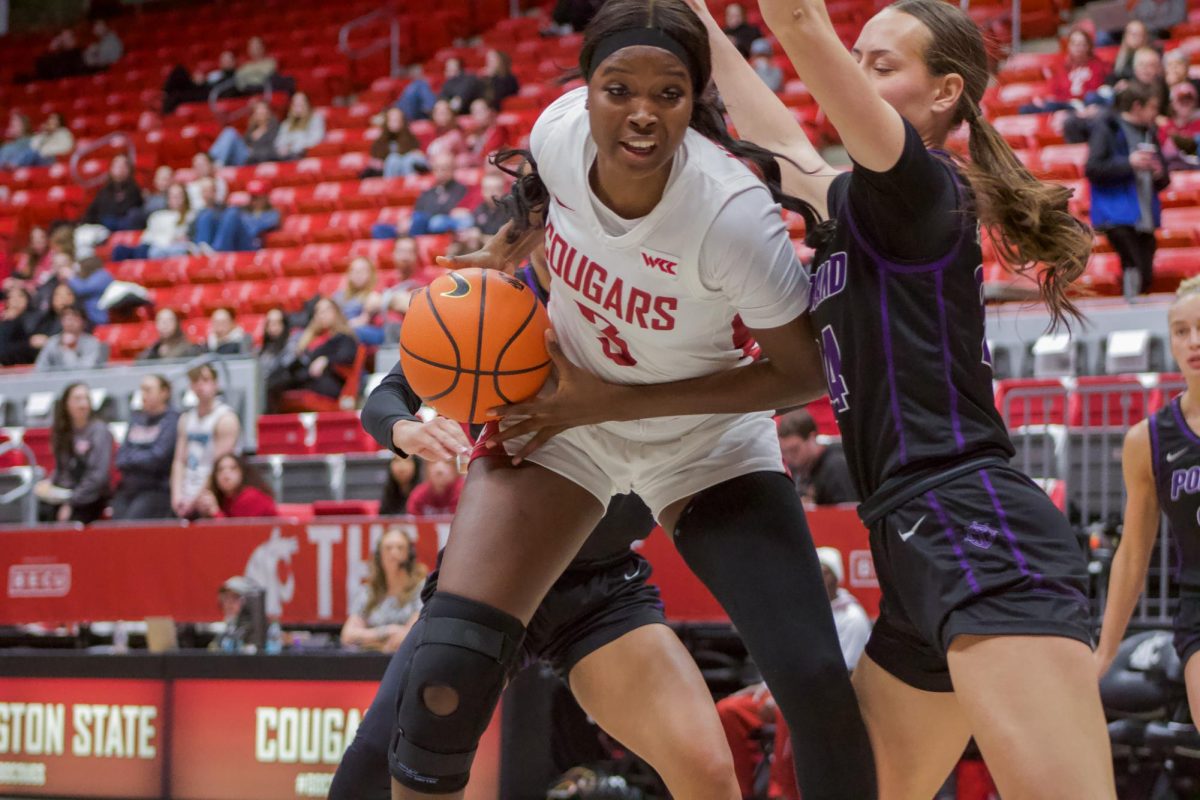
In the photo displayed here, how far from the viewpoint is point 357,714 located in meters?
6.37

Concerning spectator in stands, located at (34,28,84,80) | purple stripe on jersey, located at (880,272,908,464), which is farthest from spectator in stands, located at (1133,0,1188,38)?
spectator in stands, located at (34,28,84,80)

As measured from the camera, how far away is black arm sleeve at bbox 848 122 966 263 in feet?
9.35

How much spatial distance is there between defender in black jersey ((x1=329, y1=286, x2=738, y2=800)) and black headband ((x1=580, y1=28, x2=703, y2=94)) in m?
0.83

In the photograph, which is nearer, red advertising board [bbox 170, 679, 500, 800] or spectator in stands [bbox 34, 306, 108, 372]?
red advertising board [bbox 170, 679, 500, 800]

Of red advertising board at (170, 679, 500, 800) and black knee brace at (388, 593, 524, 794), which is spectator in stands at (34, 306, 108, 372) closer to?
red advertising board at (170, 679, 500, 800)

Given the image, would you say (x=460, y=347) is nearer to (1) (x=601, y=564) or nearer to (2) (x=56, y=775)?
(1) (x=601, y=564)

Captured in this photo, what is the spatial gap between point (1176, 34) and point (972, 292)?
11030 mm

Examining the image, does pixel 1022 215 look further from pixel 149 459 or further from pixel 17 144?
pixel 17 144

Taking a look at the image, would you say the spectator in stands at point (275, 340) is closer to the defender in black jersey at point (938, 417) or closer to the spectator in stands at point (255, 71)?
the spectator in stands at point (255, 71)

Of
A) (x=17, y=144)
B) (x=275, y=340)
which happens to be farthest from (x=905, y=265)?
(x=17, y=144)

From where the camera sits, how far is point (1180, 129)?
36.5 feet

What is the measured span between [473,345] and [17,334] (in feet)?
40.4

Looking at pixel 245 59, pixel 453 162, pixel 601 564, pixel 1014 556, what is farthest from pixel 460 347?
pixel 245 59

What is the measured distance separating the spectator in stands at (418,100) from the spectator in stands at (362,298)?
14.6 ft
